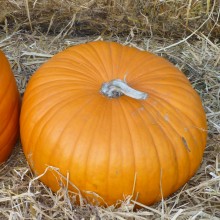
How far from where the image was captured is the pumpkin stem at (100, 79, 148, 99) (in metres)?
2.31

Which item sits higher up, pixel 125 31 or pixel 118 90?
pixel 118 90

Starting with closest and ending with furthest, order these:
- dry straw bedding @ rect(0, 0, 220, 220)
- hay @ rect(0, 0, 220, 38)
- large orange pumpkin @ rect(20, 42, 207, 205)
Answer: large orange pumpkin @ rect(20, 42, 207, 205) < dry straw bedding @ rect(0, 0, 220, 220) < hay @ rect(0, 0, 220, 38)

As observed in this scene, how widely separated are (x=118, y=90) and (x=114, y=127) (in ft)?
0.61

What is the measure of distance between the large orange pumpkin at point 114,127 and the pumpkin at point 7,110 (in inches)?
3.4

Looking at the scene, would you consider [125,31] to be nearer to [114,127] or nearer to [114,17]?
[114,17]

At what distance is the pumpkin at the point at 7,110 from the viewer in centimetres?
255

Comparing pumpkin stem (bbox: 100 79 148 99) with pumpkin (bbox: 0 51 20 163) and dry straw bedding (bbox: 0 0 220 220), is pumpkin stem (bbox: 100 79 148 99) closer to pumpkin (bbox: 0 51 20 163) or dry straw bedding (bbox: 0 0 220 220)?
pumpkin (bbox: 0 51 20 163)

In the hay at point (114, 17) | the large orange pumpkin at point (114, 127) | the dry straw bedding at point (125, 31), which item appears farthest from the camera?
the hay at point (114, 17)

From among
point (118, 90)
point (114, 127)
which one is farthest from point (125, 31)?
point (114, 127)

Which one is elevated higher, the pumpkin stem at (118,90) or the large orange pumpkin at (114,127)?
the pumpkin stem at (118,90)

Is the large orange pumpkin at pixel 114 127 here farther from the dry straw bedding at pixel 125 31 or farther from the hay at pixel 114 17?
the hay at pixel 114 17

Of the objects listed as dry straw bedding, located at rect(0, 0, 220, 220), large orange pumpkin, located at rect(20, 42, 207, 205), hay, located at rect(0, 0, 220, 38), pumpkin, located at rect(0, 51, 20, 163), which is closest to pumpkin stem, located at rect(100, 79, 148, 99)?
large orange pumpkin, located at rect(20, 42, 207, 205)

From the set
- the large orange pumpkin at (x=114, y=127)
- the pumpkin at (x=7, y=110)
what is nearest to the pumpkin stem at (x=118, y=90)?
the large orange pumpkin at (x=114, y=127)

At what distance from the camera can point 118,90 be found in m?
2.39
